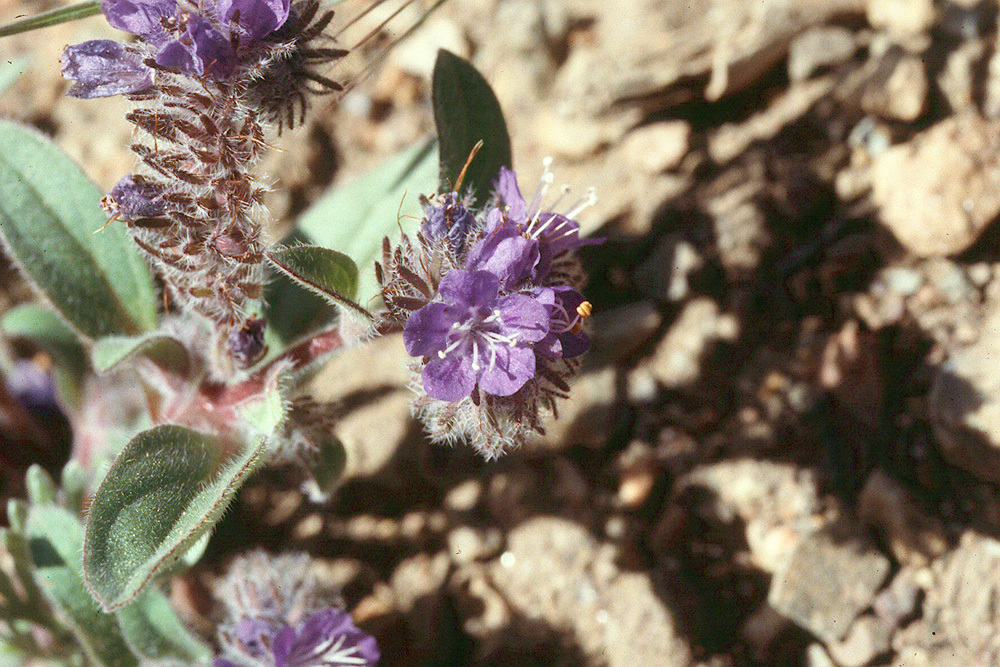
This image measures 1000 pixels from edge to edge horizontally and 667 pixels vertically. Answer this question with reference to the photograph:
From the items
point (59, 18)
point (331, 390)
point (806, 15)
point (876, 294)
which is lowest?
point (876, 294)

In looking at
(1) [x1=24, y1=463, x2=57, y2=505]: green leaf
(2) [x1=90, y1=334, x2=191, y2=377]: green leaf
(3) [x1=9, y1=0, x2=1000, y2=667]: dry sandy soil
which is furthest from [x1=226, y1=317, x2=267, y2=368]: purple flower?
(3) [x1=9, y1=0, x2=1000, y2=667]: dry sandy soil

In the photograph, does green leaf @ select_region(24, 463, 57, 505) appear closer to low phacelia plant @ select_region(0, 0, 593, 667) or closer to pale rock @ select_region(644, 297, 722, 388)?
low phacelia plant @ select_region(0, 0, 593, 667)

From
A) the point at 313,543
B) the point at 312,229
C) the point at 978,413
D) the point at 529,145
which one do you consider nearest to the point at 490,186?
the point at 312,229

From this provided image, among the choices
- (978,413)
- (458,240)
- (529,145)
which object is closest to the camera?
(458,240)

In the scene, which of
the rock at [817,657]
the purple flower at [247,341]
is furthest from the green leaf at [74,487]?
the rock at [817,657]

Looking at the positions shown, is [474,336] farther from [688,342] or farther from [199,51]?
[688,342]

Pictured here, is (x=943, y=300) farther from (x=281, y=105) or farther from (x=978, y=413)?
(x=281, y=105)

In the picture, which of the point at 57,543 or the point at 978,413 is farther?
the point at 978,413

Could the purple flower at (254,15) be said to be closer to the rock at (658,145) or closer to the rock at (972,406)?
the rock at (658,145)
